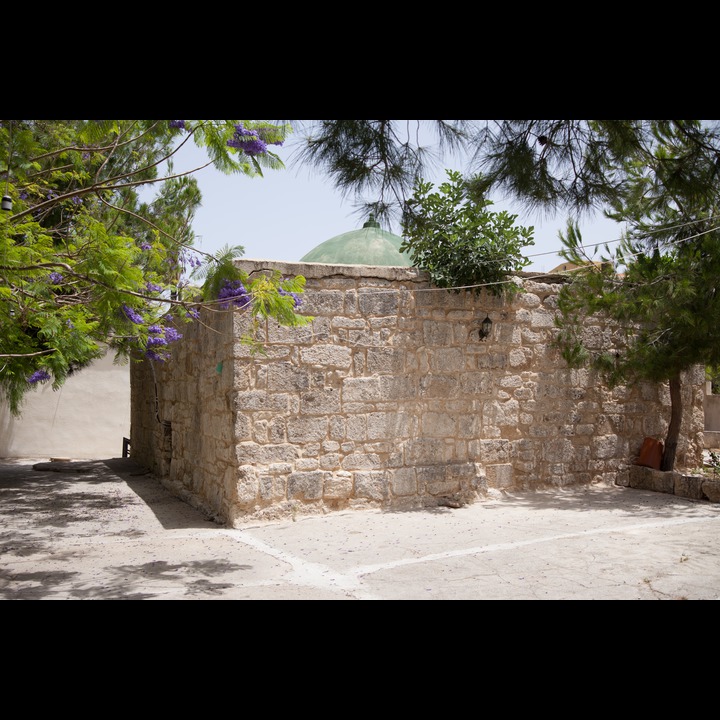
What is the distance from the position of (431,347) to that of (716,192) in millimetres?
3955

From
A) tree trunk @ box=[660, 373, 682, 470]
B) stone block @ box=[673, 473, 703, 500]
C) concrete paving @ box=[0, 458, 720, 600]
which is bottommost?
concrete paving @ box=[0, 458, 720, 600]

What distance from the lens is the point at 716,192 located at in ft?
12.6

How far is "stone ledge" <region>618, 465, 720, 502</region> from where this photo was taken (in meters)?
7.79

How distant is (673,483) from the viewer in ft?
26.9

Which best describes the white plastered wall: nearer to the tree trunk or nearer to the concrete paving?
the concrete paving

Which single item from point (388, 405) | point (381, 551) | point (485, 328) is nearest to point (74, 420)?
point (388, 405)

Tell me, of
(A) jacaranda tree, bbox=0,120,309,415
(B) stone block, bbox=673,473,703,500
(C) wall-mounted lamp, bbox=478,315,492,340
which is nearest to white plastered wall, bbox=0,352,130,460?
(A) jacaranda tree, bbox=0,120,309,415

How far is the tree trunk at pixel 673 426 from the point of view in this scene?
8.47 m

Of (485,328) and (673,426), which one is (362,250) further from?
(673,426)

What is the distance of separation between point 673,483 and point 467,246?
12.1ft

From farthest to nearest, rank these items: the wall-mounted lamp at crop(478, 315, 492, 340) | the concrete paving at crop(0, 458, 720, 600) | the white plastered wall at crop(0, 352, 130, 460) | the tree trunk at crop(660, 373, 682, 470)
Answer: the white plastered wall at crop(0, 352, 130, 460) < the tree trunk at crop(660, 373, 682, 470) < the wall-mounted lamp at crop(478, 315, 492, 340) < the concrete paving at crop(0, 458, 720, 600)

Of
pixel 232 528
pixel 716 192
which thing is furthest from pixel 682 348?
pixel 232 528

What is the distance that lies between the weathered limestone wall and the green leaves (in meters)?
0.20
